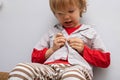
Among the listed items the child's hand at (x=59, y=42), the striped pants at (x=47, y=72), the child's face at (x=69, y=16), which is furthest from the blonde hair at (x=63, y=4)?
the striped pants at (x=47, y=72)

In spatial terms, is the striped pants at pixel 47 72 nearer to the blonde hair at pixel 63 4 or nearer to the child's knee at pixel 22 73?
the child's knee at pixel 22 73

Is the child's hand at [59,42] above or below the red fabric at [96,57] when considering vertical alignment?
above

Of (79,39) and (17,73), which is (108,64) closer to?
(79,39)

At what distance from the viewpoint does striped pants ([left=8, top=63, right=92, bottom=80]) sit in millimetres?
1064

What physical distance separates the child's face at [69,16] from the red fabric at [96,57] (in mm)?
153

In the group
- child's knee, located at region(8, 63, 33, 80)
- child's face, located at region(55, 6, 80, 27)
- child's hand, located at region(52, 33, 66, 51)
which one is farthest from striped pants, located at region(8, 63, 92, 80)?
child's face, located at region(55, 6, 80, 27)

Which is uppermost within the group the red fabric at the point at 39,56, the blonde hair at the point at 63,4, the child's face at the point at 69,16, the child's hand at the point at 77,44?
the blonde hair at the point at 63,4

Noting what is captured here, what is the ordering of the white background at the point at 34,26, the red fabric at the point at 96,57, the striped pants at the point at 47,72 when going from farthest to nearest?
the white background at the point at 34,26
the red fabric at the point at 96,57
the striped pants at the point at 47,72

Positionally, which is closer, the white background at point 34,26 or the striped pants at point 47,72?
the striped pants at point 47,72

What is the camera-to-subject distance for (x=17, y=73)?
108 cm

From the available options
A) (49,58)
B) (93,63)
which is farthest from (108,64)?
(49,58)

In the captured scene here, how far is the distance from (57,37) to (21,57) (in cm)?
32

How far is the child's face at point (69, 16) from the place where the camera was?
1279 mm

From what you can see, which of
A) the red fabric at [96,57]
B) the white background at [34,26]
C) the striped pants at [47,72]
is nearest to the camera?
the striped pants at [47,72]
